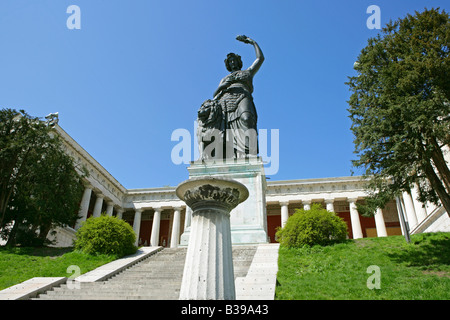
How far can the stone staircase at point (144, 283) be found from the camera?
7.91m

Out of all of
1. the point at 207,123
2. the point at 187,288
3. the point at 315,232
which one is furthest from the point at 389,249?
the point at 187,288

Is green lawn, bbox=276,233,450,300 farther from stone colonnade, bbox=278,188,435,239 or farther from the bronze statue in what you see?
stone colonnade, bbox=278,188,435,239

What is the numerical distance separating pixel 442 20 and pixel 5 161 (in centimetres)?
2288

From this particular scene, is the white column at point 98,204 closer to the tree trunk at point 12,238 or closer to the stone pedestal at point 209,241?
the tree trunk at point 12,238

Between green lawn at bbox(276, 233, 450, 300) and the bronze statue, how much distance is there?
188 inches

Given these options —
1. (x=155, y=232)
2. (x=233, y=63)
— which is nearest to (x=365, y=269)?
(x=233, y=63)

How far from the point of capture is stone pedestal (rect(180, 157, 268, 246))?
40.1 ft

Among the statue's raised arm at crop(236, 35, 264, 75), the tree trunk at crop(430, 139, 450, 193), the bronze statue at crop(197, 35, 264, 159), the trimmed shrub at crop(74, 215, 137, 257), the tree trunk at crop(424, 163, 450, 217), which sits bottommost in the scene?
the trimmed shrub at crop(74, 215, 137, 257)

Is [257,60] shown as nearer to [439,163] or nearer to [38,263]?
[439,163]

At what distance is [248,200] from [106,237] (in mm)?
5989

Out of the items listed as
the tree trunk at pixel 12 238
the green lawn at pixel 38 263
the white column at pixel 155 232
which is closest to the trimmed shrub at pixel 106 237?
the green lawn at pixel 38 263

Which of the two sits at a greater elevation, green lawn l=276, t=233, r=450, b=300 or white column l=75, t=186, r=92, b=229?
white column l=75, t=186, r=92, b=229

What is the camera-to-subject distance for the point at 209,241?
4.50 m

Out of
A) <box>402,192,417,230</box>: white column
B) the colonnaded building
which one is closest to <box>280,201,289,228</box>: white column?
the colonnaded building
